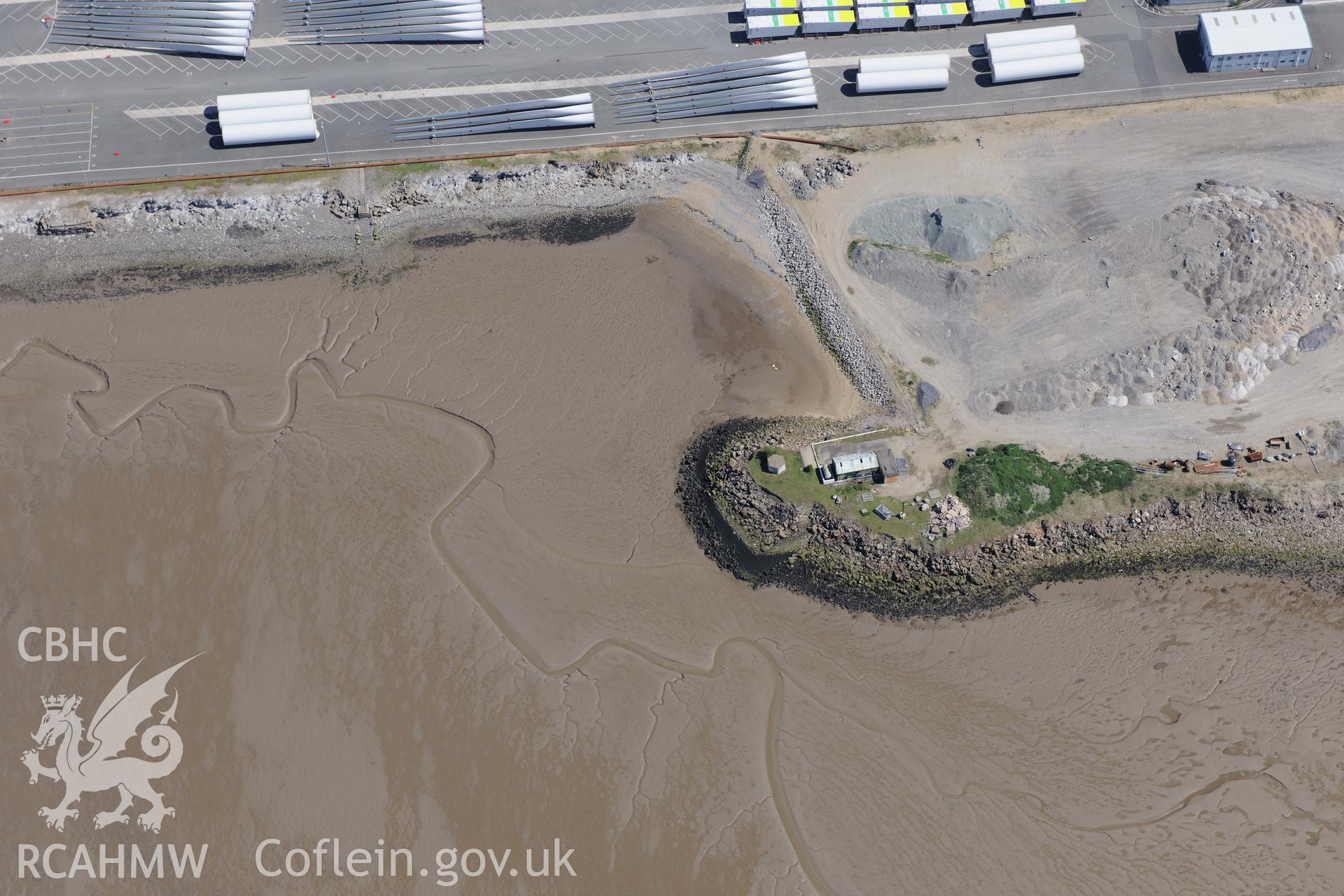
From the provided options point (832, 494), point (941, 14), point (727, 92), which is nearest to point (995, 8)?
point (941, 14)

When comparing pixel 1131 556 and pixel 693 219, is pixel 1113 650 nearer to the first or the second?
pixel 1131 556

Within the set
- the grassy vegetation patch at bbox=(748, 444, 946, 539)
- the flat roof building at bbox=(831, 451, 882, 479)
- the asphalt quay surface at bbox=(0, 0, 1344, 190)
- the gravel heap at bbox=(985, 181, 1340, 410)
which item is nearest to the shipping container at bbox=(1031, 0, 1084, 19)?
the asphalt quay surface at bbox=(0, 0, 1344, 190)

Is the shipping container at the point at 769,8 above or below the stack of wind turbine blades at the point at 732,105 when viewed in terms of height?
above

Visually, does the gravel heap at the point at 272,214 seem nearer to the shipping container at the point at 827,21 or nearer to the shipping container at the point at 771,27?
the shipping container at the point at 771,27

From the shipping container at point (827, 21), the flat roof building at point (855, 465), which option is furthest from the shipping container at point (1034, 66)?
the flat roof building at point (855, 465)

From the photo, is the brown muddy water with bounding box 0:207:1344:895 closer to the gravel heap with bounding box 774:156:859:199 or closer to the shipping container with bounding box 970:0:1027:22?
the gravel heap with bounding box 774:156:859:199

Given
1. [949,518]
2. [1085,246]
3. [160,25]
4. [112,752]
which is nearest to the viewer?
[112,752]

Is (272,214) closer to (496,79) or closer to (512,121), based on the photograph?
(512,121)

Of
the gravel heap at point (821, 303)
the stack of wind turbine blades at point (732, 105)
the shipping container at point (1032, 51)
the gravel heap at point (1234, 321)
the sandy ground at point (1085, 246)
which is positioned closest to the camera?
the sandy ground at point (1085, 246)
